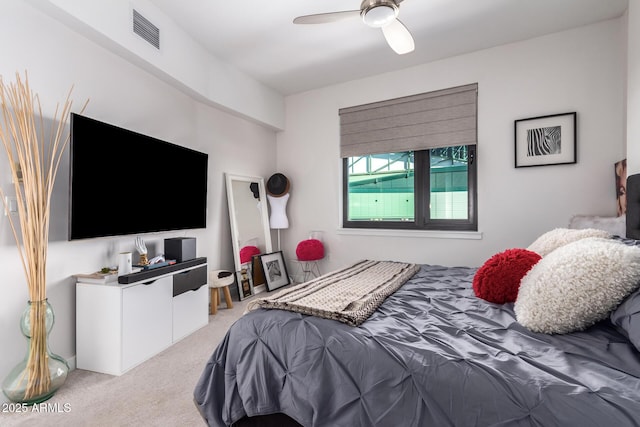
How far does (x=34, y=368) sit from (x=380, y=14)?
9.15 ft

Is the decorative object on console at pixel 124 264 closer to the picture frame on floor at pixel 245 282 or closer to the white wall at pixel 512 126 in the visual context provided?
the picture frame on floor at pixel 245 282

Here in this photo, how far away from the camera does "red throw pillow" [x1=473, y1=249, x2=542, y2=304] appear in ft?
4.84

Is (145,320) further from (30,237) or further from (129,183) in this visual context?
(129,183)

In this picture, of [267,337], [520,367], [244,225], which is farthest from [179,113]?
[520,367]

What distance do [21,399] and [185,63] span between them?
101 inches

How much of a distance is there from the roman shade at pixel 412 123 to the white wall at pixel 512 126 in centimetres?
9

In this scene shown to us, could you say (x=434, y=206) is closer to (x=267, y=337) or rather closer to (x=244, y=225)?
(x=244, y=225)

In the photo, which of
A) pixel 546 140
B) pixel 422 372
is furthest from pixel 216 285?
pixel 546 140

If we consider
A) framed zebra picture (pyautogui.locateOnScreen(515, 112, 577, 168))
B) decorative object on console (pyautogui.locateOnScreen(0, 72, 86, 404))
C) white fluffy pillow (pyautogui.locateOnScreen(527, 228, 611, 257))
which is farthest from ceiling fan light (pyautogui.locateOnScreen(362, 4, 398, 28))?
decorative object on console (pyautogui.locateOnScreen(0, 72, 86, 404))

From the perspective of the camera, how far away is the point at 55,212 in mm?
1973

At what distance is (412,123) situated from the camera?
3.38 metres

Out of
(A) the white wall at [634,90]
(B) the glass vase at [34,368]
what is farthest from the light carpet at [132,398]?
(A) the white wall at [634,90]

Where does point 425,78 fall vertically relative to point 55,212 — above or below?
above

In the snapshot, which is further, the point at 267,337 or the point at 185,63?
the point at 185,63
